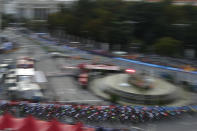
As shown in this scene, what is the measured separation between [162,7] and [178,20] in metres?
2.38

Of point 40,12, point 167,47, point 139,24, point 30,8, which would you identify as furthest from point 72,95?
point 30,8

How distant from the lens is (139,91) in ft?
45.6

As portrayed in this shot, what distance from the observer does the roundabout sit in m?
13.6

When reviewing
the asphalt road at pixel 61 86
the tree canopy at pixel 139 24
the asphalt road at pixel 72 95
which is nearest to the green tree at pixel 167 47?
the tree canopy at pixel 139 24

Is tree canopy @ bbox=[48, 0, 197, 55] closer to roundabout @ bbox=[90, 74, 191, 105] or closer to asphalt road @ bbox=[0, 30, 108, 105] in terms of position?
asphalt road @ bbox=[0, 30, 108, 105]

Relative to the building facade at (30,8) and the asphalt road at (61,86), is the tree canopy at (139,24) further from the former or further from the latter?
the building facade at (30,8)

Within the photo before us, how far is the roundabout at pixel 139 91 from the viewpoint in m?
13.6

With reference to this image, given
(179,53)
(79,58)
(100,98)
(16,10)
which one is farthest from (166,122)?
(16,10)

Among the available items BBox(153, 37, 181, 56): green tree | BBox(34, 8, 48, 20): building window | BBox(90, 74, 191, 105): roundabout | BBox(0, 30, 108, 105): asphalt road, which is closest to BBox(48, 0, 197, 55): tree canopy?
BBox(153, 37, 181, 56): green tree

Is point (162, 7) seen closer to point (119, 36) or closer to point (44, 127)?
point (119, 36)

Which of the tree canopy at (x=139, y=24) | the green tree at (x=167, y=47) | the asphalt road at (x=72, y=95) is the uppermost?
the tree canopy at (x=139, y=24)

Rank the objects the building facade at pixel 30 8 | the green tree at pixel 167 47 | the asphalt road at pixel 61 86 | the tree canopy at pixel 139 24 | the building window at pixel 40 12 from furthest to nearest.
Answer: the building window at pixel 40 12 → the building facade at pixel 30 8 → the tree canopy at pixel 139 24 → the green tree at pixel 167 47 → the asphalt road at pixel 61 86

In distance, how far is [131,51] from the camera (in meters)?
28.0

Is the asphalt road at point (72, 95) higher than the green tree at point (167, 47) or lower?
lower
